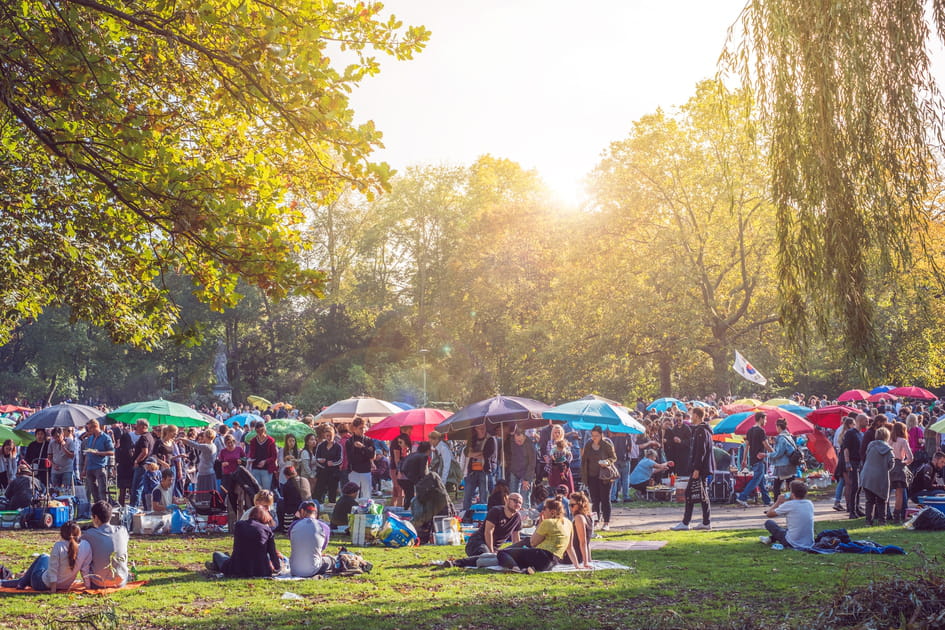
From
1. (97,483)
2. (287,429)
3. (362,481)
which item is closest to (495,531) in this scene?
(362,481)

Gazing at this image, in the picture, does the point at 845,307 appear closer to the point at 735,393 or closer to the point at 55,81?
the point at 55,81

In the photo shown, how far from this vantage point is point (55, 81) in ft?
25.4

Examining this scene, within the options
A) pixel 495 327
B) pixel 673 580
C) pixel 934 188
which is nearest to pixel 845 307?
pixel 934 188

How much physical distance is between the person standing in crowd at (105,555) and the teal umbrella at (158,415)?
353 inches

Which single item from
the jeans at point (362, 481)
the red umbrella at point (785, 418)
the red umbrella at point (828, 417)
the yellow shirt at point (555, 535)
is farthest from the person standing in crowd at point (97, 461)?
the red umbrella at point (828, 417)

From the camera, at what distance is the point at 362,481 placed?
1678cm

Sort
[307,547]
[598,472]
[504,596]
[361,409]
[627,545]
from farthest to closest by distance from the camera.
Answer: [361,409]
[598,472]
[627,545]
[307,547]
[504,596]

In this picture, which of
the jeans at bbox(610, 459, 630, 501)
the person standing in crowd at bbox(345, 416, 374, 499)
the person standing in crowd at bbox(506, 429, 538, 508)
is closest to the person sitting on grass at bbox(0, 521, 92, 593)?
the person standing in crowd at bbox(345, 416, 374, 499)

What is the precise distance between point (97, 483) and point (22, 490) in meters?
1.51

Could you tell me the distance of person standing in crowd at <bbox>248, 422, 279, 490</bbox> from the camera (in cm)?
1659

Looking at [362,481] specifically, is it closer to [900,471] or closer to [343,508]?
[343,508]

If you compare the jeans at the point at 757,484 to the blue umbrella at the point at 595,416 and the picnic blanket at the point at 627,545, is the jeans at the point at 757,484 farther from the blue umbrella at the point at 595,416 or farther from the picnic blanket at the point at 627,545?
the picnic blanket at the point at 627,545

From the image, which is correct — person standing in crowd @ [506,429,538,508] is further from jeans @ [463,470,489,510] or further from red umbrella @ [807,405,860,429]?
red umbrella @ [807,405,860,429]

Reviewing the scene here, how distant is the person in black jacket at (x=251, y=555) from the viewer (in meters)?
10.9
